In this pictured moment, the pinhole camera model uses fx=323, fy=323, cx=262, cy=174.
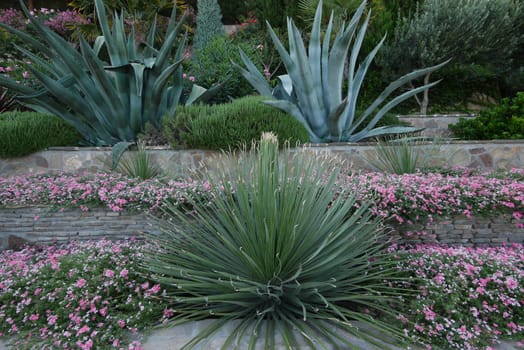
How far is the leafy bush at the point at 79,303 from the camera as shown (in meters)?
1.64

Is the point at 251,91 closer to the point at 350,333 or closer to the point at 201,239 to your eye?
the point at 201,239

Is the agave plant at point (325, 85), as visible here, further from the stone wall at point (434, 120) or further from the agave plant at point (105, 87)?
the stone wall at point (434, 120)

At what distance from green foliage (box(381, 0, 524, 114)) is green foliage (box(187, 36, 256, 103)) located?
3895 millimetres

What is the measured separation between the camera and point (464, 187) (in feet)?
8.69

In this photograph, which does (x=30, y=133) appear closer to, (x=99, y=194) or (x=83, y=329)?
(x=99, y=194)

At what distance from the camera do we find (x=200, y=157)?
13.3ft

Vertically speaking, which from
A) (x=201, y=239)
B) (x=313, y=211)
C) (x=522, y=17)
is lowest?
(x=201, y=239)

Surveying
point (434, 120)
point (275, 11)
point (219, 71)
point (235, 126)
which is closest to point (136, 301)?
point (235, 126)

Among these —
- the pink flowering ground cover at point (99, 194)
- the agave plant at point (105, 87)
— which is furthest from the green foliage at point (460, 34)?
the pink flowering ground cover at point (99, 194)

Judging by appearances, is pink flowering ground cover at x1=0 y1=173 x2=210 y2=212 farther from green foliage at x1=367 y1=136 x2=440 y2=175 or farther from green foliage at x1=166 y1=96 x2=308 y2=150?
green foliage at x1=367 y1=136 x2=440 y2=175

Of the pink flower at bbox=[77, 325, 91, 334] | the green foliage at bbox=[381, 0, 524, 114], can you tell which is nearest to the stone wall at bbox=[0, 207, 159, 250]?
the pink flower at bbox=[77, 325, 91, 334]

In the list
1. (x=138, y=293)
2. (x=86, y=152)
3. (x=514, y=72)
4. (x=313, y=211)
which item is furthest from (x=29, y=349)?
(x=514, y=72)

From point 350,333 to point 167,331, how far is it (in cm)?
94

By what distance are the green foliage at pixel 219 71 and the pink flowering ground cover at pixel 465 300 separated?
200 inches
